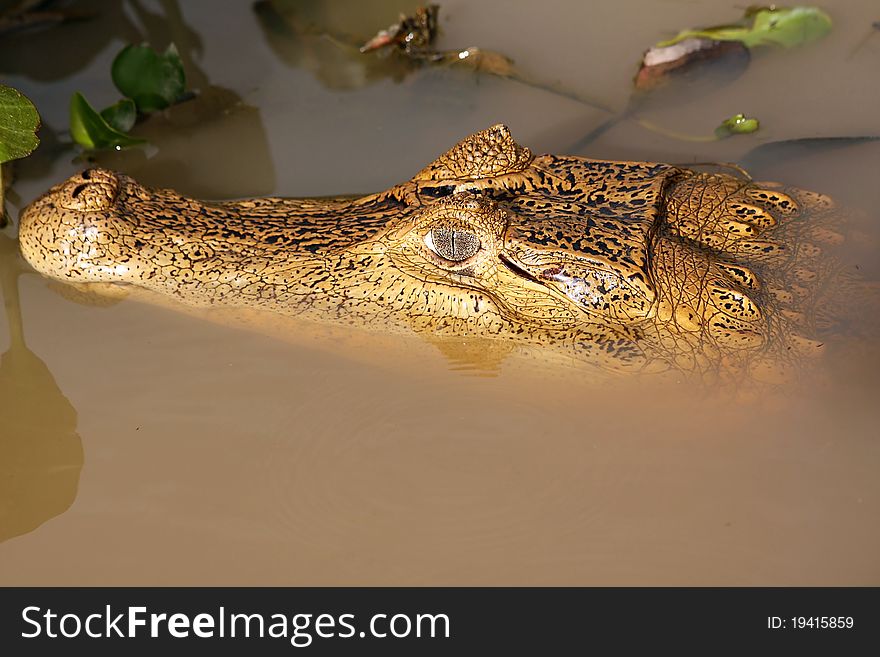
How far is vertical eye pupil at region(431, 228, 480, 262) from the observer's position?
3553 mm

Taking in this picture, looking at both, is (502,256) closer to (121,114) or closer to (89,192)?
(89,192)

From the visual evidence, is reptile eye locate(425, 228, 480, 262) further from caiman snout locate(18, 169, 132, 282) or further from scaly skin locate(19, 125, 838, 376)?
caiman snout locate(18, 169, 132, 282)

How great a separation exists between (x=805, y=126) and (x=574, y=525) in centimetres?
297

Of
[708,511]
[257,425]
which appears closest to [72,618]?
[257,425]

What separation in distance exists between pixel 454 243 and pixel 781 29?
10.2 feet

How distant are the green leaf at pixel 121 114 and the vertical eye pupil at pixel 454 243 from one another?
228 cm

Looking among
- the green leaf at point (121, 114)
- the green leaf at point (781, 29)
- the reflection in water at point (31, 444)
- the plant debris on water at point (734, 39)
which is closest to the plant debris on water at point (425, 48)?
the plant debris on water at point (734, 39)

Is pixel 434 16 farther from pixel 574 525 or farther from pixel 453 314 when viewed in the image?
pixel 574 525

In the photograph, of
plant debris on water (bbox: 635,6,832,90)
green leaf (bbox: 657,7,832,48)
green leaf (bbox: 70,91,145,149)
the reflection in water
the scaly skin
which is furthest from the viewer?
green leaf (bbox: 657,7,832,48)

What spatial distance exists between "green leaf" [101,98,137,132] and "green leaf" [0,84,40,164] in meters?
0.98

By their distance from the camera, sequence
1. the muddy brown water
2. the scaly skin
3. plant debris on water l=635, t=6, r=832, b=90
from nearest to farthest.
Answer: the muddy brown water < the scaly skin < plant debris on water l=635, t=6, r=832, b=90

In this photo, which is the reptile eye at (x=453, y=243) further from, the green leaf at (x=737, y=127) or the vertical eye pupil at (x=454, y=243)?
the green leaf at (x=737, y=127)

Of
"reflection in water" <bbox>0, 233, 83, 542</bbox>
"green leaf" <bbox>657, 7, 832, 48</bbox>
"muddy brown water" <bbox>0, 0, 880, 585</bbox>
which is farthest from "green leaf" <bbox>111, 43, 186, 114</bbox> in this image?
"green leaf" <bbox>657, 7, 832, 48</bbox>

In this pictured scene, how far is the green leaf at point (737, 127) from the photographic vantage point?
5.05 m
